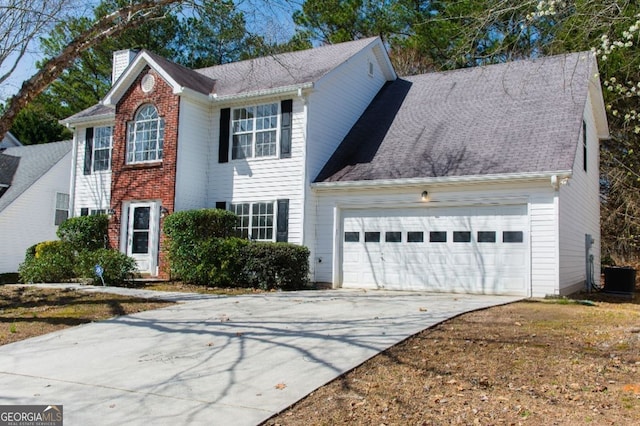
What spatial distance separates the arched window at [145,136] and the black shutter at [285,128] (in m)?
3.54

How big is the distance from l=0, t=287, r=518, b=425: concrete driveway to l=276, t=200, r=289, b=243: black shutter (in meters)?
4.72

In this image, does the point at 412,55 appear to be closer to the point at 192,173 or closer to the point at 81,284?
the point at 192,173

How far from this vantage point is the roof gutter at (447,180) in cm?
1190

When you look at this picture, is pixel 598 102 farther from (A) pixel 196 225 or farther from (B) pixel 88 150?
(B) pixel 88 150

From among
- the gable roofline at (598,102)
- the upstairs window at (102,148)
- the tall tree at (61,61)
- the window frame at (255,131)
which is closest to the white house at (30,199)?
the upstairs window at (102,148)

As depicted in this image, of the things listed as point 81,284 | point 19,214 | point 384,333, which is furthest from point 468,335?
point 19,214

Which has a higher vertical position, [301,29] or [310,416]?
[301,29]

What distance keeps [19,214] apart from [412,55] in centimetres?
1757

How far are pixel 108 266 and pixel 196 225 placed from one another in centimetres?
227

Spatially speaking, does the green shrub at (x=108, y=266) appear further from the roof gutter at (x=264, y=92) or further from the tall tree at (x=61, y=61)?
the roof gutter at (x=264, y=92)

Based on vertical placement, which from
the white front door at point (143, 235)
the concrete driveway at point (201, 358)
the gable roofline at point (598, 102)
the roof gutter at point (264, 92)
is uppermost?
the gable roofline at point (598, 102)

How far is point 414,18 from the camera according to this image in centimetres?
2367

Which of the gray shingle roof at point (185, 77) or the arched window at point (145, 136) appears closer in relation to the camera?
the gray shingle roof at point (185, 77)

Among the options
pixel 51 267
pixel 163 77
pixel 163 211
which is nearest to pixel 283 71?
pixel 163 77
